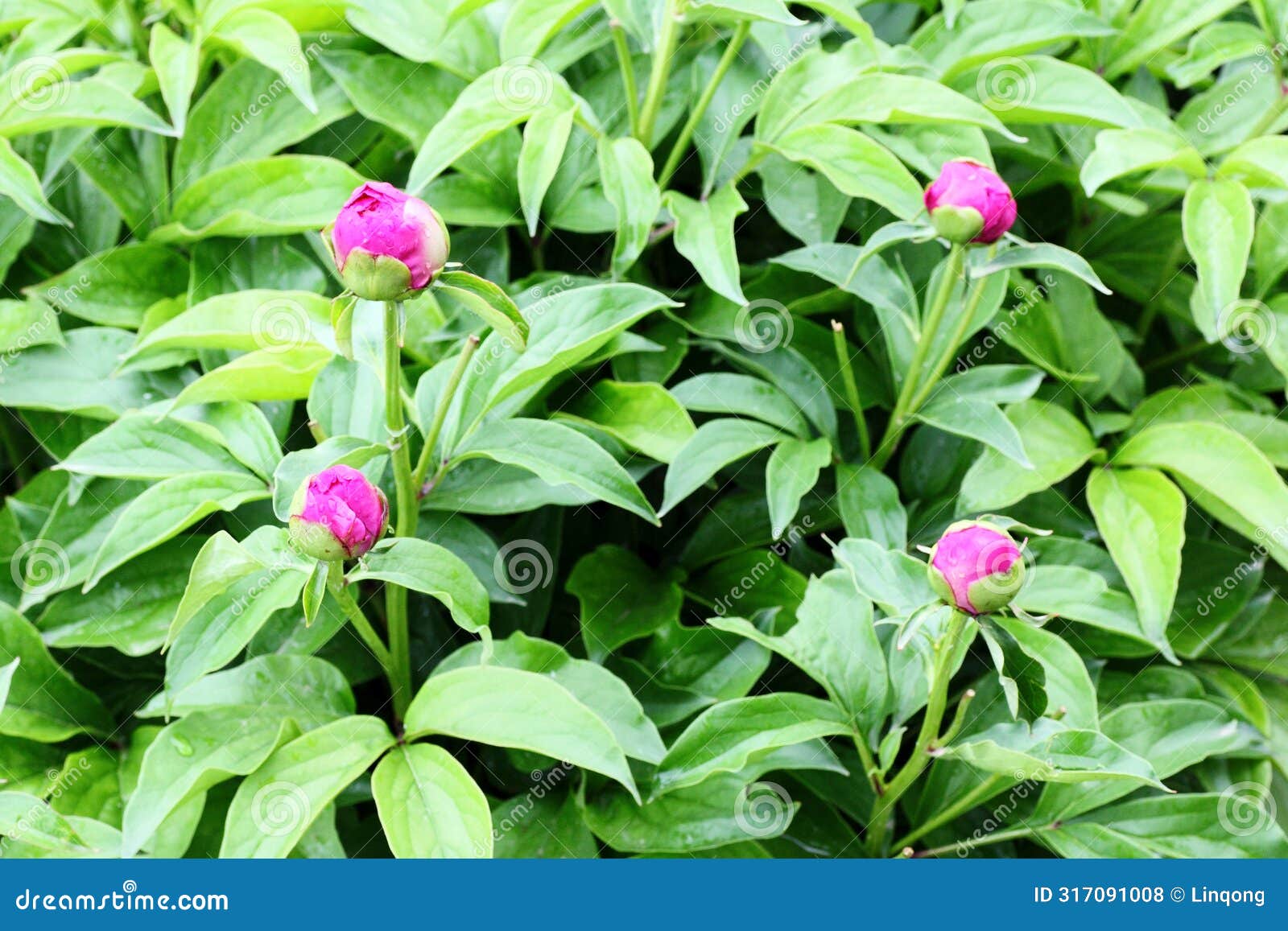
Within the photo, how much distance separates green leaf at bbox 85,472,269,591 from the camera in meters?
1.05

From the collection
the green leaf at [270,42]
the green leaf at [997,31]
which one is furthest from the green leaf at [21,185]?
the green leaf at [997,31]

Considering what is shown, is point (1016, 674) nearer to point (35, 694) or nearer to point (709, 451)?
point (709, 451)

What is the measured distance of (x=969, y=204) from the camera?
104 centimetres

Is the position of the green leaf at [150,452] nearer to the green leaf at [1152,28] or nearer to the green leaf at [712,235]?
the green leaf at [712,235]

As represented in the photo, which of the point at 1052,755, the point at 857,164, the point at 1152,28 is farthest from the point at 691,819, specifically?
the point at 1152,28

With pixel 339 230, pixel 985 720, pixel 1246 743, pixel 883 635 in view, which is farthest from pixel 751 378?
pixel 1246 743

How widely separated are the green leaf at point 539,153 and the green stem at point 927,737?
0.53 meters

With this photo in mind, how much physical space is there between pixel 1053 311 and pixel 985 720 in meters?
0.47

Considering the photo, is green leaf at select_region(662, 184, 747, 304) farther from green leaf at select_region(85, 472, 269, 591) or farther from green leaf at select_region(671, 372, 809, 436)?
green leaf at select_region(85, 472, 269, 591)

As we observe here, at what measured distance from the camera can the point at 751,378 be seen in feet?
4.11

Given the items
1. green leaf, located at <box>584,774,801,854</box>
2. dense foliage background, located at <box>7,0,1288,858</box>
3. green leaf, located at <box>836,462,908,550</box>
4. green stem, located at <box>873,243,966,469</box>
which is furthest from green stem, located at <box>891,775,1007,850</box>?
green stem, located at <box>873,243,966,469</box>

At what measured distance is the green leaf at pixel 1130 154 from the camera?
1170 millimetres

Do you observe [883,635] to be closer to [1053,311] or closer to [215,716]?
[1053,311]

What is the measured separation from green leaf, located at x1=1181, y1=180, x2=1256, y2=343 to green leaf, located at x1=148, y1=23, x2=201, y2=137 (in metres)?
1.02
